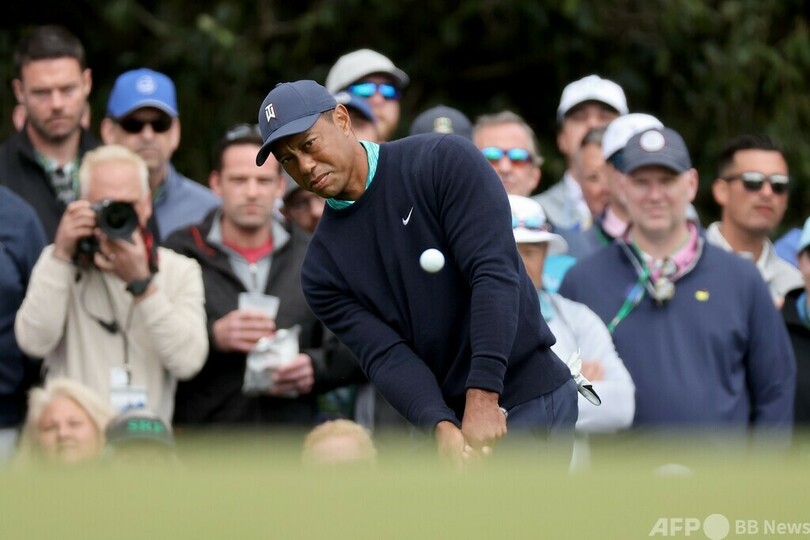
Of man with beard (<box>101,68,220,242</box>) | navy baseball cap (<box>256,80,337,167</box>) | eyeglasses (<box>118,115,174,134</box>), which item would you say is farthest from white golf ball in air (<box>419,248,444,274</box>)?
eyeglasses (<box>118,115,174,134</box>)

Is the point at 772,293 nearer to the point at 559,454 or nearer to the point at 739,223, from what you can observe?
the point at 739,223

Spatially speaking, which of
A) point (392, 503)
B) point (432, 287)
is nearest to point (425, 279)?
point (432, 287)

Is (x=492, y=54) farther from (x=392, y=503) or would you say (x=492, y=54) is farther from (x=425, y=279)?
(x=392, y=503)

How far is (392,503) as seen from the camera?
3.83 m

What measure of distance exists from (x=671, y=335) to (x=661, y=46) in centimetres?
455

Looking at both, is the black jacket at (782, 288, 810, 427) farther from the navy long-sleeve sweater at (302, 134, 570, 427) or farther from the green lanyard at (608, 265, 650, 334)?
the navy long-sleeve sweater at (302, 134, 570, 427)

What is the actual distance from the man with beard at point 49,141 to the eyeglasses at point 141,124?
253 millimetres

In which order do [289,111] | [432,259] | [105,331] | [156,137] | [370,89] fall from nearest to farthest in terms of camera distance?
1. [289,111]
2. [432,259]
3. [105,331]
4. [156,137]
5. [370,89]

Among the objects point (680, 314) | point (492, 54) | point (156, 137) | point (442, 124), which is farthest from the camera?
point (492, 54)

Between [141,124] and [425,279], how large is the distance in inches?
134

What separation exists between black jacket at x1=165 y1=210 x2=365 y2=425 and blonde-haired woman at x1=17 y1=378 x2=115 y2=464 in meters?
0.72

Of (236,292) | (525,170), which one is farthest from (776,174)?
(236,292)

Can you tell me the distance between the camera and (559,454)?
5863 mm
